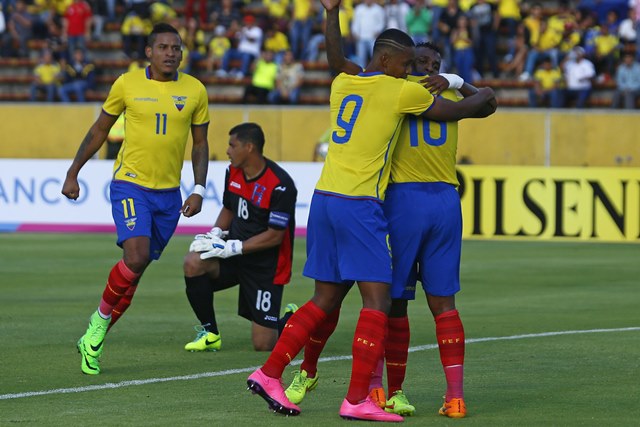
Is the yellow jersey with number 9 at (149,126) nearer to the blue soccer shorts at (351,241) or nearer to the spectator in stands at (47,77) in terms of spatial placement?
the blue soccer shorts at (351,241)

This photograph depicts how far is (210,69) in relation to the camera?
31203 millimetres

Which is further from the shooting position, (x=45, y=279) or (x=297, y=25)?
(x=297, y=25)

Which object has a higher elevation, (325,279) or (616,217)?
(325,279)

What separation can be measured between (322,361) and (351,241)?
8.66ft

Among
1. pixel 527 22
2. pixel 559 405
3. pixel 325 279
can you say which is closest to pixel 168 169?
pixel 325 279

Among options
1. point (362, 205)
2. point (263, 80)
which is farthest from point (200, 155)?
point (263, 80)

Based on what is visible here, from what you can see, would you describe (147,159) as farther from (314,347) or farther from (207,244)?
(314,347)

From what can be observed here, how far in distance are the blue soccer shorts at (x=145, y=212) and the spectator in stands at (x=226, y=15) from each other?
70.5ft

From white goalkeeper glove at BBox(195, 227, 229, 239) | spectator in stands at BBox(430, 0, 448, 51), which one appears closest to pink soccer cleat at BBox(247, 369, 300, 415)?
white goalkeeper glove at BBox(195, 227, 229, 239)

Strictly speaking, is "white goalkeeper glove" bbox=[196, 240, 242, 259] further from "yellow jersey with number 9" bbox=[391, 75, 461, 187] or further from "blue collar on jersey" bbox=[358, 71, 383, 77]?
"blue collar on jersey" bbox=[358, 71, 383, 77]

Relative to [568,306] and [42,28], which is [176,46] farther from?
[42,28]

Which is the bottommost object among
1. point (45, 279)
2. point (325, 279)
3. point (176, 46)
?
point (45, 279)

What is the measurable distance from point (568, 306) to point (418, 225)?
21.2ft

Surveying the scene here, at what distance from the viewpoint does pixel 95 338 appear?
9492mm
